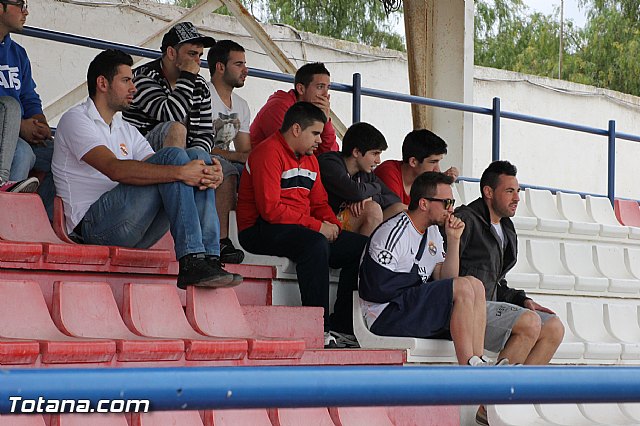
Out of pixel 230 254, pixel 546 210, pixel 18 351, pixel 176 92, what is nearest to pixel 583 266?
pixel 546 210

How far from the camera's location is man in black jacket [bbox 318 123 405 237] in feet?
16.8

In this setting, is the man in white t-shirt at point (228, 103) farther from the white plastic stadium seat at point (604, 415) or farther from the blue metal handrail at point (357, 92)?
the white plastic stadium seat at point (604, 415)

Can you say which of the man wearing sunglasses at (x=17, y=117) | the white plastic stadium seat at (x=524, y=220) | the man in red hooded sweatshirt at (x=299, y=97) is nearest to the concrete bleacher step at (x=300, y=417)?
the man wearing sunglasses at (x=17, y=117)

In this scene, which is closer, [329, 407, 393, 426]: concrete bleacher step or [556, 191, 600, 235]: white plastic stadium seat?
[329, 407, 393, 426]: concrete bleacher step

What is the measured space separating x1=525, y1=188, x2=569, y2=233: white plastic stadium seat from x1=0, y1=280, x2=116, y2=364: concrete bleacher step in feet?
12.1

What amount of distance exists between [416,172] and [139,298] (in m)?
2.17

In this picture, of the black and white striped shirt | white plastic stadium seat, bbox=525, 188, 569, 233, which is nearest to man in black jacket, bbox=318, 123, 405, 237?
the black and white striped shirt

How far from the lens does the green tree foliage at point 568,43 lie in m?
18.9

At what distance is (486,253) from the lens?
518 centimetres

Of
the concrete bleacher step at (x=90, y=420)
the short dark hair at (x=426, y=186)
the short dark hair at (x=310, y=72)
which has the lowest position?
the concrete bleacher step at (x=90, y=420)

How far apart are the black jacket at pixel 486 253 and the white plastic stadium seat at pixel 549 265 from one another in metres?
0.75

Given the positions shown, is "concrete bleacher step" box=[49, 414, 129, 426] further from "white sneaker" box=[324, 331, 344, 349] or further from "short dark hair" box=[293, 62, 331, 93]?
"short dark hair" box=[293, 62, 331, 93]

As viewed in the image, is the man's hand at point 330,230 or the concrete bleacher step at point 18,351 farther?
the man's hand at point 330,230

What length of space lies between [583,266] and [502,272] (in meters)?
1.38
